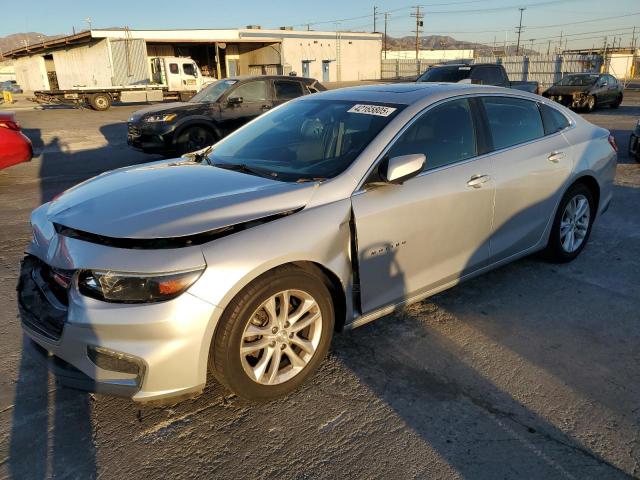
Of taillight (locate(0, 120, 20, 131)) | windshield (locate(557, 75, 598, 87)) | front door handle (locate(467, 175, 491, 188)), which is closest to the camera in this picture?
front door handle (locate(467, 175, 491, 188))

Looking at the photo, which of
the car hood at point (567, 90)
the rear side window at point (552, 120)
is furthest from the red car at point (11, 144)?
the car hood at point (567, 90)

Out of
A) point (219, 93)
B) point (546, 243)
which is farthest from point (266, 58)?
point (546, 243)

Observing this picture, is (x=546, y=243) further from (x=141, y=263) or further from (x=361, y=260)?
(x=141, y=263)

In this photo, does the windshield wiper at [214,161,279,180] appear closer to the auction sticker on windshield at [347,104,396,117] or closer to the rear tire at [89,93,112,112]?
the auction sticker on windshield at [347,104,396,117]

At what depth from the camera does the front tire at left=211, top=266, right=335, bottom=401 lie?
8.18 feet

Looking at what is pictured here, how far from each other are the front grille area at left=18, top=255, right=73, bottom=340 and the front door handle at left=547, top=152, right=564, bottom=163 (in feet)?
11.8

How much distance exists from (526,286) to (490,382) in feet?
5.09

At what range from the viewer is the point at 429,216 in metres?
3.27

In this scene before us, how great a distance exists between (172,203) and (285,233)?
641mm

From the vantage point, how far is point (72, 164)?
10.9 m

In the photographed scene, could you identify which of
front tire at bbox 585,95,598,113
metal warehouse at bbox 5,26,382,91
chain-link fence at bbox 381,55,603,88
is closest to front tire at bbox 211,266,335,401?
front tire at bbox 585,95,598,113

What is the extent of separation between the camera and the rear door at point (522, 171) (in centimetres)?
380

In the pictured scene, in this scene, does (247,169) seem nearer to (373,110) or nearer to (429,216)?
(373,110)

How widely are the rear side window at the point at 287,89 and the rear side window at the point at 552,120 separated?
7653 mm
